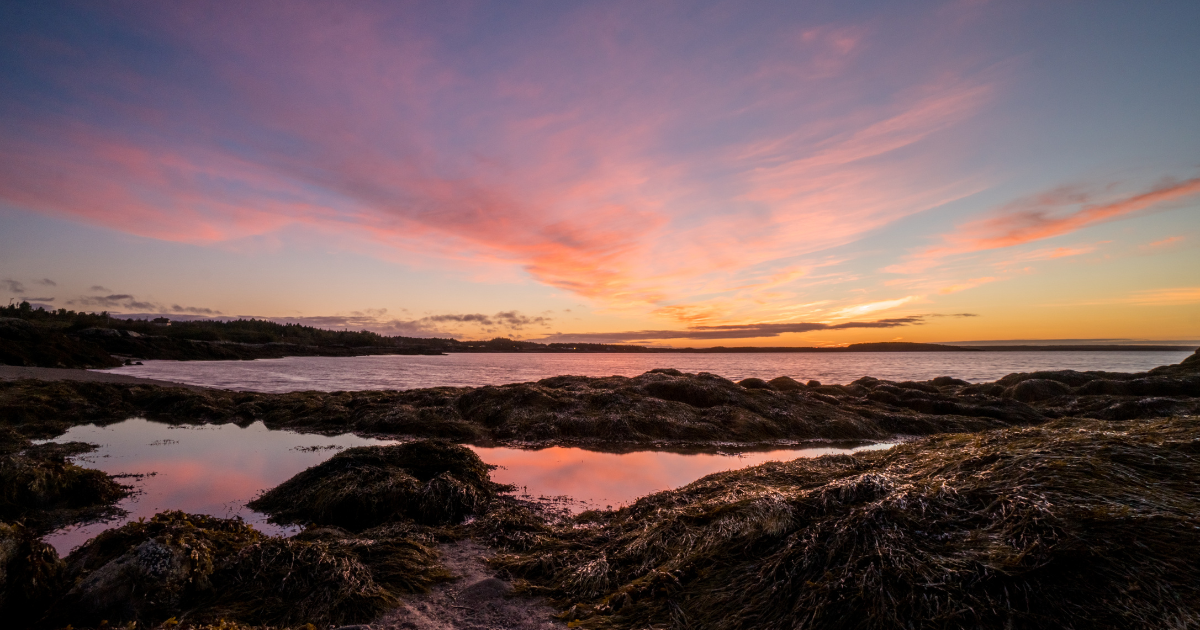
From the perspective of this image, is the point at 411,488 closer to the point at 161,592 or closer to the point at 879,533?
the point at 161,592

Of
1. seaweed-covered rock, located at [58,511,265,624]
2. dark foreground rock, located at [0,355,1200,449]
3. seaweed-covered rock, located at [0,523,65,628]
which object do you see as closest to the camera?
seaweed-covered rock, located at [0,523,65,628]

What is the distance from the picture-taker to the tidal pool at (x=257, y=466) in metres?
8.98

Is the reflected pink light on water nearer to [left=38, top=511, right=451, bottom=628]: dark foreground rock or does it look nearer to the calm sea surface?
[left=38, top=511, right=451, bottom=628]: dark foreground rock

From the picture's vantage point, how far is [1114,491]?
4.64 metres

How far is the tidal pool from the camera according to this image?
354 inches

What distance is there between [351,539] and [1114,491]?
31.4 feet

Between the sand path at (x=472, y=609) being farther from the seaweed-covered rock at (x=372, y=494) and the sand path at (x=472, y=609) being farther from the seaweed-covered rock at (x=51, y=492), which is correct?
the seaweed-covered rock at (x=51, y=492)

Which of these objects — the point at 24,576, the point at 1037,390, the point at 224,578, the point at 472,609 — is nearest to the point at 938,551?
the point at 472,609

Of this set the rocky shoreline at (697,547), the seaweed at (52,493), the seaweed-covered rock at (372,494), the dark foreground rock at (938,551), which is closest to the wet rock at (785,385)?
the rocky shoreline at (697,547)

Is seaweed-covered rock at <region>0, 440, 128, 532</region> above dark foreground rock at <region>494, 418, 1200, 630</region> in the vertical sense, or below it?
below

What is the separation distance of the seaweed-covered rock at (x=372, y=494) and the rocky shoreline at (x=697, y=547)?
4 cm

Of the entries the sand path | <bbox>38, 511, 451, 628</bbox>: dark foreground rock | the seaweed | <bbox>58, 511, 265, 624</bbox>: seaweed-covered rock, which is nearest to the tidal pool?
the seaweed

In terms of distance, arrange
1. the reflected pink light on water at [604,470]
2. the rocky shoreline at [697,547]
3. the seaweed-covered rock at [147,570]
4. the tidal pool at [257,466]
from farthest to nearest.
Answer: the reflected pink light on water at [604,470], the tidal pool at [257,466], the seaweed-covered rock at [147,570], the rocky shoreline at [697,547]

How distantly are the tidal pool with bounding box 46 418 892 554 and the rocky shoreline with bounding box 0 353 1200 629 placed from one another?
876mm
